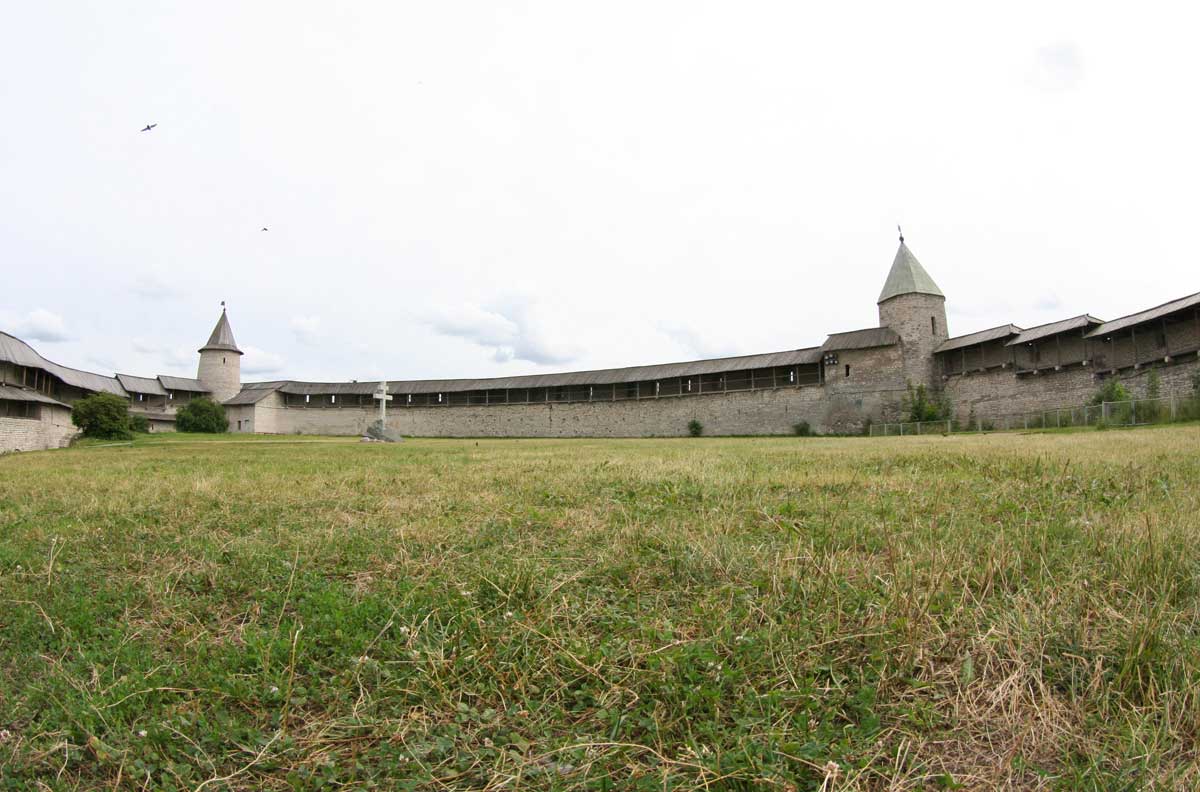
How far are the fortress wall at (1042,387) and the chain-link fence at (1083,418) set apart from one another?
0.72 meters

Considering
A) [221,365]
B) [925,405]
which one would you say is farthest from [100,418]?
[925,405]

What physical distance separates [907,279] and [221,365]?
5044 centimetres

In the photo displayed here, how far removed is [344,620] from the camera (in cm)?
244

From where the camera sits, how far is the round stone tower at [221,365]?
52469 millimetres

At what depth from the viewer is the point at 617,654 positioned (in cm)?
213

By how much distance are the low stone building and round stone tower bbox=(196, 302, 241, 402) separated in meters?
0.11

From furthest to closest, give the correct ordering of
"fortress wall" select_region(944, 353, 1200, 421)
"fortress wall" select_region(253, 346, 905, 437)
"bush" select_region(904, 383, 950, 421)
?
"fortress wall" select_region(253, 346, 905, 437)
"bush" select_region(904, 383, 950, 421)
"fortress wall" select_region(944, 353, 1200, 421)

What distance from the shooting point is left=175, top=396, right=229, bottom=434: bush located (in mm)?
42781

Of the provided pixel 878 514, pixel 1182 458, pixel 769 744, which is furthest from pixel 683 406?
pixel 769 744

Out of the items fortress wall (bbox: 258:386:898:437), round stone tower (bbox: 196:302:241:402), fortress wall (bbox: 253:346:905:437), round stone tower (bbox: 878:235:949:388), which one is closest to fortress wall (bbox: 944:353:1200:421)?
round stone tower (bbox: 878:235:949:388)

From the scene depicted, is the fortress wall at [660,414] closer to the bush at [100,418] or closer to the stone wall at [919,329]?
the stone wall at [919,329]

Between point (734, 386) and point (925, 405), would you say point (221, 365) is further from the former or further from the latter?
point (925, 405)

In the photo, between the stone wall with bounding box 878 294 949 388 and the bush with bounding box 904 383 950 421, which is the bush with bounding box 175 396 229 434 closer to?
the stone wall with bounding box 878 294 949 388

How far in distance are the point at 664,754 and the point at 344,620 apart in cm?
135
